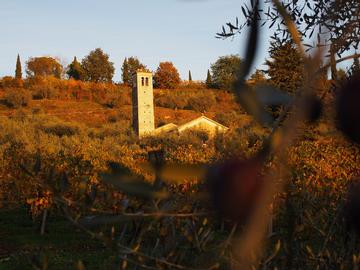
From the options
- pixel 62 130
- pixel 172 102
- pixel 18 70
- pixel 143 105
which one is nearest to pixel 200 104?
pixel 172 102

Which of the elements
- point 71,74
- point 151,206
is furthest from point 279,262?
point 71,74

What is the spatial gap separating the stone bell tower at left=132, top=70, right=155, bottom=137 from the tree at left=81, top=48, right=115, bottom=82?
59.4 feet

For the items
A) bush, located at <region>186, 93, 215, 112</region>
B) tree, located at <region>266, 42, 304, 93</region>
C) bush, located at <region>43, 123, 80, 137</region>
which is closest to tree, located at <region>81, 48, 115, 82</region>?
bush, located at <region>186, 93, 215, 112</region>

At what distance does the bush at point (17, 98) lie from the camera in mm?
46375

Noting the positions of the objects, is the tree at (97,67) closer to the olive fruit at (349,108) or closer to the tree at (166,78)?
the tree at (166,78)

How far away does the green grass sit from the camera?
8.98 m

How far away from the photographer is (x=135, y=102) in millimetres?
40781

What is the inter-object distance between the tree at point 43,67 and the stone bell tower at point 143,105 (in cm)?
2382

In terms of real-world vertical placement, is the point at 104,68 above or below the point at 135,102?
above

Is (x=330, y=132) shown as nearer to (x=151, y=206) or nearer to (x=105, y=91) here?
(x=151, y=206)

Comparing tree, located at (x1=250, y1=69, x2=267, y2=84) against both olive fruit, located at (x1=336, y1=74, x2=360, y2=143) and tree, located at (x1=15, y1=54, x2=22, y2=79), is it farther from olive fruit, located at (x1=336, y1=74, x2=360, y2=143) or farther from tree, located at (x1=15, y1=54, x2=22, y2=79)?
tree, located at (x1=15, y1=54, x2=22, y2=79)

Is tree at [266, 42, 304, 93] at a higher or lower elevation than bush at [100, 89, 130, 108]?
Answer: higher

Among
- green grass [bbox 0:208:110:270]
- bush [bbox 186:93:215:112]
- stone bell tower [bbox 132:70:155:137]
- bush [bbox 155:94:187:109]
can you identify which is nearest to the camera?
green grass [bbox 0:208:110:270]

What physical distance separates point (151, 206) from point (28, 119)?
39.7 m
